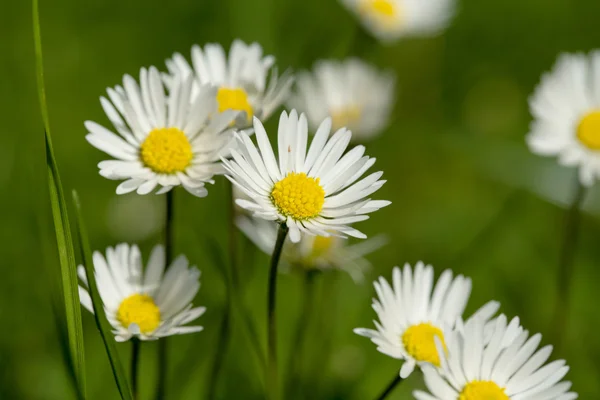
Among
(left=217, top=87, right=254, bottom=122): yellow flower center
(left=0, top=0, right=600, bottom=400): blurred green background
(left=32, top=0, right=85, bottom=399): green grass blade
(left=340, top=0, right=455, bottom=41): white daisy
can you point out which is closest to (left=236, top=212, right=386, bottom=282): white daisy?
(left=0, top=0, right=600, bottom=400): blurred green background

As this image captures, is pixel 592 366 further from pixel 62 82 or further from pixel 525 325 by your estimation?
pixel 62 82

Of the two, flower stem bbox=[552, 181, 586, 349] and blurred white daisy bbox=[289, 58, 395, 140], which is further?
blurred white daisy bbox=[289, 58, 395, 140]

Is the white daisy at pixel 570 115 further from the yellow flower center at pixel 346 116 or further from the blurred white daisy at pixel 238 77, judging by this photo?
the blurred white daisy at pixel 238 77

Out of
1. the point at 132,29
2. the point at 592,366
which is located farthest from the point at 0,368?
the point at 132,29

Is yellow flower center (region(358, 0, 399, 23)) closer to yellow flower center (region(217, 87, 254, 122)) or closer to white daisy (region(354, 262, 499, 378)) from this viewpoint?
yellow flower center (region(217, 87, 254, 122))

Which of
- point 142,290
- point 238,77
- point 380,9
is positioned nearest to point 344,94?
point 380,9

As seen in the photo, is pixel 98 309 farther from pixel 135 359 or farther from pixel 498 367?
pixel 498 367

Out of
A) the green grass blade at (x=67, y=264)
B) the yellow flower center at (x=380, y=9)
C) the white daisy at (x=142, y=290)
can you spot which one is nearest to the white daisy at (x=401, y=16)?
the yellow flower center at (x=380, y=9)
